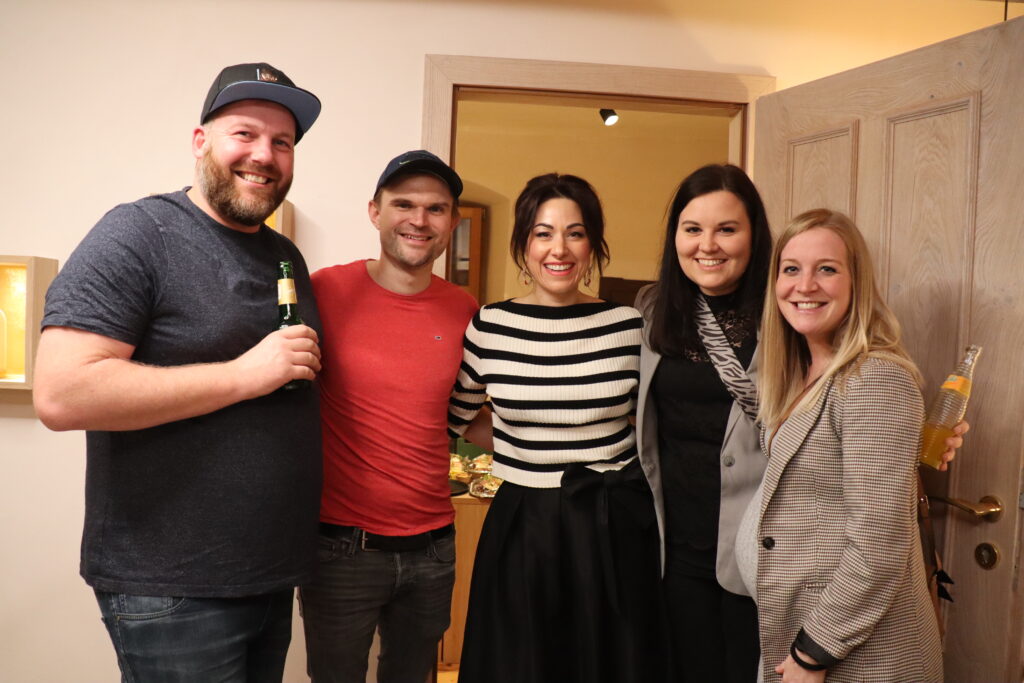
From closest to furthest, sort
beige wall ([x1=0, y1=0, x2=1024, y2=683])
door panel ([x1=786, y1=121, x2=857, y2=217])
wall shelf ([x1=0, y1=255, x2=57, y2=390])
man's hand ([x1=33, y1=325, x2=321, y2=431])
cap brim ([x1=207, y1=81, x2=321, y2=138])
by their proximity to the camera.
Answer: man's hand ([x1=33, y1=325, x2=321, y2=431]), cap brim ([x1=207, y1=81, x2=321, y2=138]), door panel ([x1=786, y1=121, x2=857, y2=217]), wall shelf ([x1=0, y1=255, x2=57, y2=390]), beige wall ([x1=0, y1=0, x2=1024, y2=683])

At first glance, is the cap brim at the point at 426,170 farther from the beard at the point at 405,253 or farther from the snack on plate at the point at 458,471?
the snack on plate at the point at 458,471

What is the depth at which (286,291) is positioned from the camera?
1538mm

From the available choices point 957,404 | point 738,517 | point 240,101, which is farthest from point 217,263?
point 957,404

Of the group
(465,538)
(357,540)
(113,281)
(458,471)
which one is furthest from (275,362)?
(458,471)

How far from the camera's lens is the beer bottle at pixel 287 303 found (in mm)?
1538

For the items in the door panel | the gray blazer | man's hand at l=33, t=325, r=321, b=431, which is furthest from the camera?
the door panel

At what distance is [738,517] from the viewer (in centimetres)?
176

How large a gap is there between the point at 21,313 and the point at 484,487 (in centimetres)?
197

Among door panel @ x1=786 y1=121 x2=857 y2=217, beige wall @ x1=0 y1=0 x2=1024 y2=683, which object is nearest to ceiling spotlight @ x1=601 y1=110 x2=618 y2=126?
beige wall @ x1=0 y1=0 x2=1024 y2=683

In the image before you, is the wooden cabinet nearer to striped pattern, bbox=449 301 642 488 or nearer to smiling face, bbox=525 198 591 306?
striped pattern, bbox=449 301 642 488

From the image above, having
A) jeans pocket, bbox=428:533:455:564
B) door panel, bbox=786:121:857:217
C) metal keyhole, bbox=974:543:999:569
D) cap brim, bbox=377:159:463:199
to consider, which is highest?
door panel, bbox=786:121:857:217

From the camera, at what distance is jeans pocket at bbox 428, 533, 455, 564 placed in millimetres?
1971

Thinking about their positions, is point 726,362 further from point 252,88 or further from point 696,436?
point 252,88

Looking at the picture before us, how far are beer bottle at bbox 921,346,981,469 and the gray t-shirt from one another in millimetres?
1543
